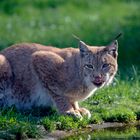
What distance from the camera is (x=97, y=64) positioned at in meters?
10.4

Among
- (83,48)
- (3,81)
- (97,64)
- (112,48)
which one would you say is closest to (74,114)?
(97,64)

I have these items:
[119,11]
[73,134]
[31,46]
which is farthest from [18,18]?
[73,134]

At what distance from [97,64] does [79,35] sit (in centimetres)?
823

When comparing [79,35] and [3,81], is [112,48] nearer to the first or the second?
[3,81]

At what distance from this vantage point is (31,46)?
11.2 m

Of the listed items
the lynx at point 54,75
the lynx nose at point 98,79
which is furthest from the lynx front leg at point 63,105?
the lynx nose at point 98,79

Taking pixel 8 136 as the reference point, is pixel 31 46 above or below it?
above

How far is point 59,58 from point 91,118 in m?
1.04

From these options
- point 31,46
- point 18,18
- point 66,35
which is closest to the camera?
point 31,46

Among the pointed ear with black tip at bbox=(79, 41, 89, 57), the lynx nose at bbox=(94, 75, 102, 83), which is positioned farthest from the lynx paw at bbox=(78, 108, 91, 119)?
the pointed ear with black tip at bbox=(79, 41, 89, 57)

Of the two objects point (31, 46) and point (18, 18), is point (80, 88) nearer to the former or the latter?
point (31, 46)

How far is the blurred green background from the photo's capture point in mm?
17594

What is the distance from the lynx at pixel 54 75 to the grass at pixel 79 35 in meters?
0.21

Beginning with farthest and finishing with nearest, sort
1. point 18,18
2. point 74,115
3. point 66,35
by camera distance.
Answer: point 18,18
point 66,35
point 74,115
